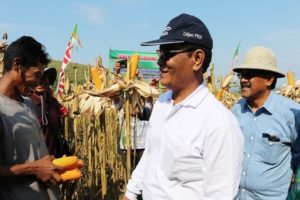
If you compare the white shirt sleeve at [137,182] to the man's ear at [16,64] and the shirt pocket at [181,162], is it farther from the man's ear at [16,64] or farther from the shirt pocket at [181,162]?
the man's ear at [16,64]

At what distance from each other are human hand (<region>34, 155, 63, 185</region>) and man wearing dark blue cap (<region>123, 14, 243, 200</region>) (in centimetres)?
64

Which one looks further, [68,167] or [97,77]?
[97,77]

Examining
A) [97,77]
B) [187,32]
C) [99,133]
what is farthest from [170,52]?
[99,133]

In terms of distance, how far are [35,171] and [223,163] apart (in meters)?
1.12

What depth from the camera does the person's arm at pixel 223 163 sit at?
1.58 metres

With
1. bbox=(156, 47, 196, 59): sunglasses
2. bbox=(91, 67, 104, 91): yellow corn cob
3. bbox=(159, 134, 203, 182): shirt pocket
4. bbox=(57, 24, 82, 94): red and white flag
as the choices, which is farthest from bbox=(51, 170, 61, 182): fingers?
bbox=(57, 24, 82, 94): red and white flag

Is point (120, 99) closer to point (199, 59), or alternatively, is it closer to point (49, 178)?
point (49, 178)

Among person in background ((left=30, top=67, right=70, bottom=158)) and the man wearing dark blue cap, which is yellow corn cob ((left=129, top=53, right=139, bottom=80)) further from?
the man wearing dark blue cap

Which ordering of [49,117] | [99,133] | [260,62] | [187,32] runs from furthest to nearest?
1. [99,133]
2. [49,117]
3. [260,62]
4. [187,32]

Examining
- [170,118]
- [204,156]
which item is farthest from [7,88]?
[204,156]

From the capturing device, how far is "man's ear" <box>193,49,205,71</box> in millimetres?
1747

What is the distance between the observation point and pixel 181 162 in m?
1.67

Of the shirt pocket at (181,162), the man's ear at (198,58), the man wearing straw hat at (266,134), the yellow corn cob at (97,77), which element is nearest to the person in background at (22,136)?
the shirt pocket at (181,162)

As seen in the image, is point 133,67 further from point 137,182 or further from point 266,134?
point 137,182
